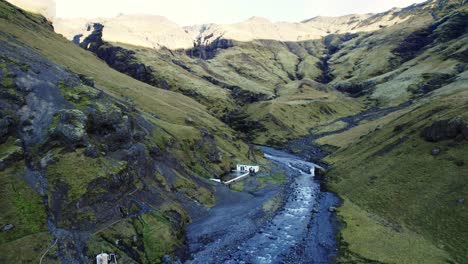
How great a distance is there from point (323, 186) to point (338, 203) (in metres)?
18.1

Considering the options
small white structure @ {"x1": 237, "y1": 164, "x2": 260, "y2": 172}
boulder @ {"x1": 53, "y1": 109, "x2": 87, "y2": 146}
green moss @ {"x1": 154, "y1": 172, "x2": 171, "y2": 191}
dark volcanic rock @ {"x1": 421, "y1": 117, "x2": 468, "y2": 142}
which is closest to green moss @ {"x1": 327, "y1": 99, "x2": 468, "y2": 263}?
dark volcanic rock @ {"x1": 421, "y1": 117, "x2": 468, "y2": 142}

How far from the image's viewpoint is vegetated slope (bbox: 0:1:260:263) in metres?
53.2

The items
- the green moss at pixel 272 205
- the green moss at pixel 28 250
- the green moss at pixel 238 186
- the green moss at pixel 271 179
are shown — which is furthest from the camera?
the green moss at pixel 271 179

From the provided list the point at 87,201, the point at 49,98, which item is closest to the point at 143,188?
the point at 87,201

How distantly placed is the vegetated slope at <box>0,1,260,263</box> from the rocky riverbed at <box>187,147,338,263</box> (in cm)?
537

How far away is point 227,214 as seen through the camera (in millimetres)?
86062

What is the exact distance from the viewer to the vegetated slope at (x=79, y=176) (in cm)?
5325

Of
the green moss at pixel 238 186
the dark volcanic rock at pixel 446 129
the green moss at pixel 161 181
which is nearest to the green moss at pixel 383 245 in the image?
the dark volcanic rock at pixel 446 129

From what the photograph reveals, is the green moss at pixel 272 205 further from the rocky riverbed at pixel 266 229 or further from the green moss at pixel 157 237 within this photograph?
the green moss at pixel 157 237

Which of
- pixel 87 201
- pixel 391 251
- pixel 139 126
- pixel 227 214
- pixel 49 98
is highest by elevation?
pixel 49 98

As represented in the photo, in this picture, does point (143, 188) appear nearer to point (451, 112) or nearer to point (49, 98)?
point (49, 98)

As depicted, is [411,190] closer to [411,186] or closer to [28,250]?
[411,186]

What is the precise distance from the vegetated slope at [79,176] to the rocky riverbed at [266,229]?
5369 millimetres

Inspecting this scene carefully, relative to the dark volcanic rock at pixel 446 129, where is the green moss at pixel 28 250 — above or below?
below
